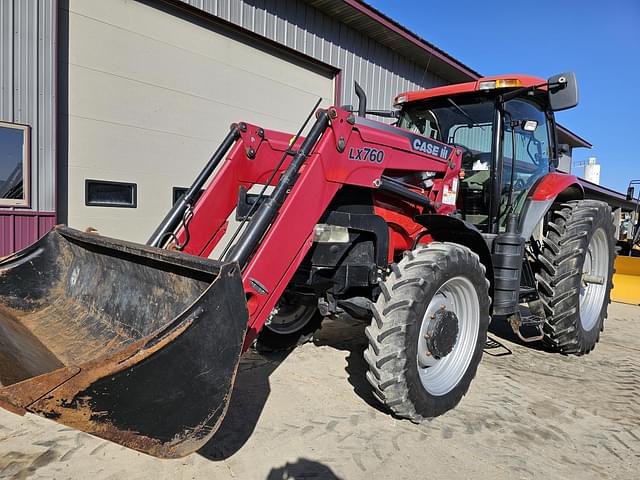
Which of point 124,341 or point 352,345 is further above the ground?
point 124,341

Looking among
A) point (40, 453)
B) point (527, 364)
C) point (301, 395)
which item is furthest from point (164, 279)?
point (527, 364)

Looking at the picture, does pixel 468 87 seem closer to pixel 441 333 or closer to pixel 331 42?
pixel 441 333

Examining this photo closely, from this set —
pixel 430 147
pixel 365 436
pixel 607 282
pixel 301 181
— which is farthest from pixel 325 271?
pixel 607 282

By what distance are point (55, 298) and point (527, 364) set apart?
3.97 m

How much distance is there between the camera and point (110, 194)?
5512 mm

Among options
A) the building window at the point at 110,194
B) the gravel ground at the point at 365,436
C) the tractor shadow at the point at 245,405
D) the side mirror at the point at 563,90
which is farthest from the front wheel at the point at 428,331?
the building window at the point at 110,194

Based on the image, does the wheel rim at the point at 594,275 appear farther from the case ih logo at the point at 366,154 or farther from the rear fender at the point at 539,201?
the case ih logo at the point at 366,154

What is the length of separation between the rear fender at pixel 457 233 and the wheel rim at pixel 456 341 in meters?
0.43

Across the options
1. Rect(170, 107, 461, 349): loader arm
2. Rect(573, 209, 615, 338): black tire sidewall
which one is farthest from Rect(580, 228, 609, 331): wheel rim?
Rect(170, 107, 461, 349): loader arm

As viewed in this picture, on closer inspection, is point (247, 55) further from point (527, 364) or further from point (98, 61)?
point (527, 364)

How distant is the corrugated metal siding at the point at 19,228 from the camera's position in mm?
4625

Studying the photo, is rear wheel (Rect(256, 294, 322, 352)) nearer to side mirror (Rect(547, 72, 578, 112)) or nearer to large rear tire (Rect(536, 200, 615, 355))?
large rear tire (Rect(536, 200, 615, 355))

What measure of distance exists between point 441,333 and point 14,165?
4501mm

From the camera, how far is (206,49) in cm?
630
